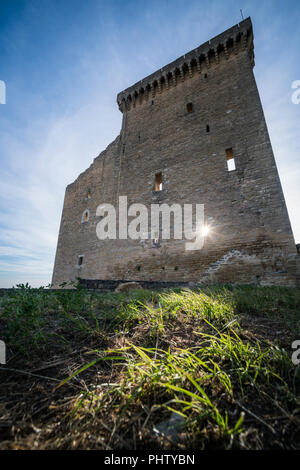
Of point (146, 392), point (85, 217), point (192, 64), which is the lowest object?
point (146, 392)

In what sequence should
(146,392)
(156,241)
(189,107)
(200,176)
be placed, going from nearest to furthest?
(146,392) → (200,176) → (156,241) → (189,107)

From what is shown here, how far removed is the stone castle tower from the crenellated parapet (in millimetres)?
47

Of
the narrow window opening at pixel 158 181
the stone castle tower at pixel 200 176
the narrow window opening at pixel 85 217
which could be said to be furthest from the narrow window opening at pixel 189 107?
the narrow window opening at pixel 85 217

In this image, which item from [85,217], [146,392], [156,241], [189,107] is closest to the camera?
[146,392]

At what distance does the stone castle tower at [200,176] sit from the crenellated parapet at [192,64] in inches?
1.8

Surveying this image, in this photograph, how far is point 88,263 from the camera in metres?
11.3

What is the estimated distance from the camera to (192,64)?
10078 mm

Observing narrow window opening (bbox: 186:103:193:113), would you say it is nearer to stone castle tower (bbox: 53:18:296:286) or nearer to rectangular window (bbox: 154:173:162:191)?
stone castle tower (bbox: 53:18:296:286)

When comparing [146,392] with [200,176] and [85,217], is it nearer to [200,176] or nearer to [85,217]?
[200,176]

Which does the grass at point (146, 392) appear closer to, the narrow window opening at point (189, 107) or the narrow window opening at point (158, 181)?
the narrow window opening at point (158, 181)

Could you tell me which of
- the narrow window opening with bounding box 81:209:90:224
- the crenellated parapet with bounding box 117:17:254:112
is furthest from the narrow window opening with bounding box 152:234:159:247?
the crenellated parapet with bounding box 117:17:254:112

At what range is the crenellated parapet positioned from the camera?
887 centimetres

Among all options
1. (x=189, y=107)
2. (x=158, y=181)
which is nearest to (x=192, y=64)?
(x=189, y=107)

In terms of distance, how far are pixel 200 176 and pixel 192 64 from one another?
6686 millimetres
